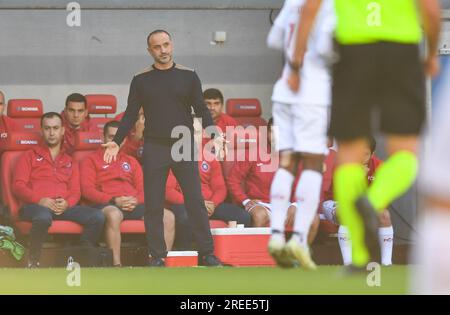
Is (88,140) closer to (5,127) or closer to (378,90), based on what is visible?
(5,127)

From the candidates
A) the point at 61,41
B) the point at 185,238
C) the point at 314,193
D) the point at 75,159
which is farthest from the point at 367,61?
the point at 61,41

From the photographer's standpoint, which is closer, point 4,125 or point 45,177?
point 45,177

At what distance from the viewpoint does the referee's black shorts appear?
465 cm

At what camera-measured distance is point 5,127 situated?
10.2m

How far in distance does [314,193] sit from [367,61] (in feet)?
3.47

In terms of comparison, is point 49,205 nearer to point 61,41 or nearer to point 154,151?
point 154,151

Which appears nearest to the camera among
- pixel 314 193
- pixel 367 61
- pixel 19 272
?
pixel 367 61

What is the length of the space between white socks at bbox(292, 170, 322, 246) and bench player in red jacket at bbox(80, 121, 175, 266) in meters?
3.86

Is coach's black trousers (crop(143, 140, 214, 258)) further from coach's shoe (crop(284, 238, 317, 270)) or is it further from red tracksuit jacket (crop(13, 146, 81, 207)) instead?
coach's shoe (crop(284, 238, 317, 270))

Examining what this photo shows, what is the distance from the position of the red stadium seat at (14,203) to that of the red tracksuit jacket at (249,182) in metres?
1.38

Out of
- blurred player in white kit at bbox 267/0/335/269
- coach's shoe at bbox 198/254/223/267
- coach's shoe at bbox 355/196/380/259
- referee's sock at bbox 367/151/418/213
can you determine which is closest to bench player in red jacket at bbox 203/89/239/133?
coach's shoe at bbox 198/254/223/267

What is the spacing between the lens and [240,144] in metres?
10.1

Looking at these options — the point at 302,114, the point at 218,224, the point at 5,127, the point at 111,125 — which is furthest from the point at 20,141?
the point at 302,114

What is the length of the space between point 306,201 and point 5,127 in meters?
5.15
